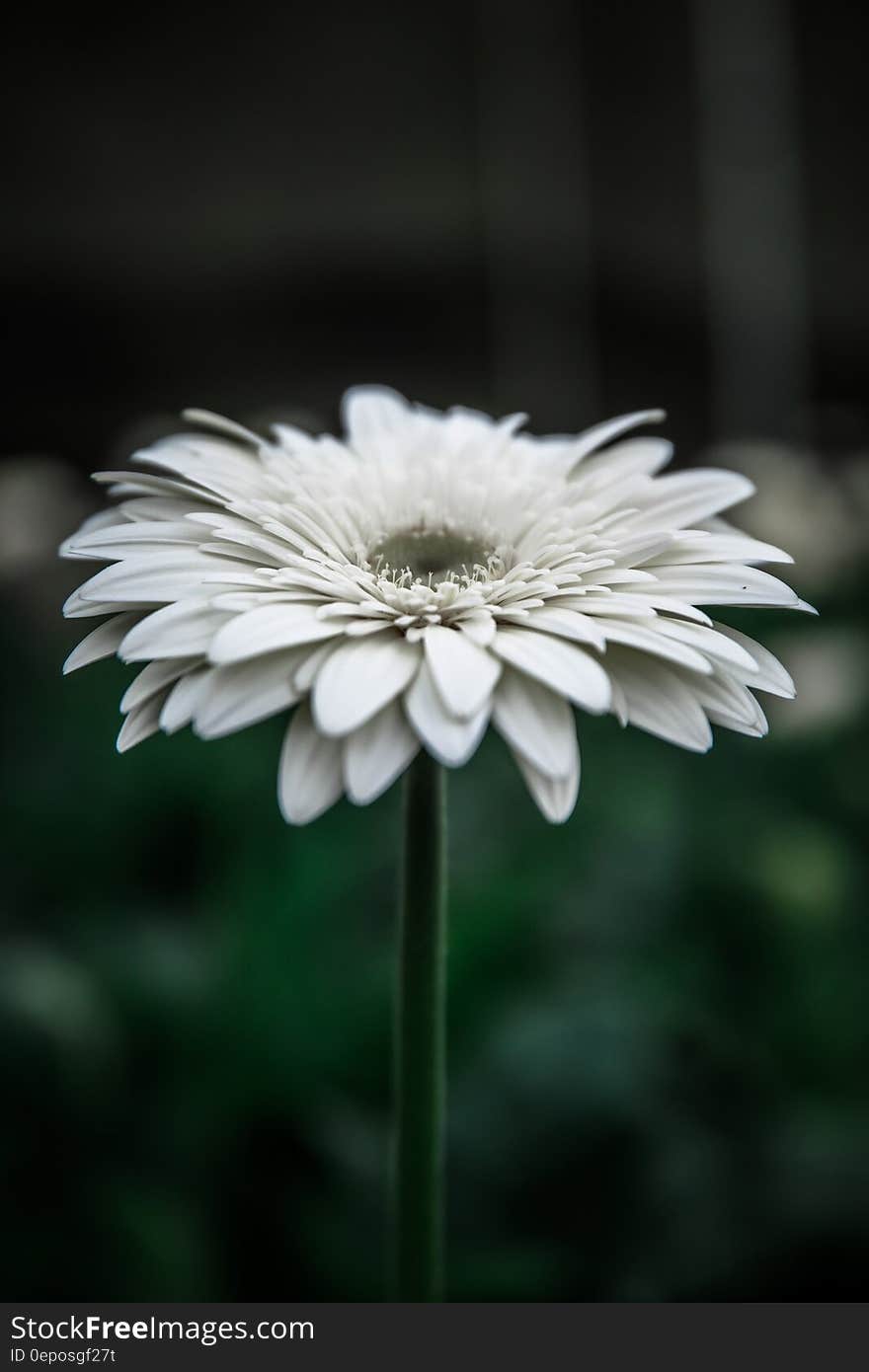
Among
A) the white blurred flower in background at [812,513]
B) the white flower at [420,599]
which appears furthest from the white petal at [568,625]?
the white blurred flower in background at [812,513]

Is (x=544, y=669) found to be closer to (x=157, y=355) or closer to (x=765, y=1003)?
(x=765, y=1003)

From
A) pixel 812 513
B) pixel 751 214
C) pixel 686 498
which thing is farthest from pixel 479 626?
pixel 751 214

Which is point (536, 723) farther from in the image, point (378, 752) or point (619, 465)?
point (619, 465)

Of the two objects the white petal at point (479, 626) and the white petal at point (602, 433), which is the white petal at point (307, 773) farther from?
the white petal at point (602, 433)

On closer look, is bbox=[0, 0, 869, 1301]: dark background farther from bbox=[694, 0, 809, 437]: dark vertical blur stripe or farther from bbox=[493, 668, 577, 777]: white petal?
bbox=[694, 0, 809, 437]: dark vertical blur stripe

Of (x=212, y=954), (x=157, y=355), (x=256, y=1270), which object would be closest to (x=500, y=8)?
(x=157, y=355)

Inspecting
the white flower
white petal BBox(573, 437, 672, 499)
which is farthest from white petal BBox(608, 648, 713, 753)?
white petal BBox(573, 437, 672, 499)

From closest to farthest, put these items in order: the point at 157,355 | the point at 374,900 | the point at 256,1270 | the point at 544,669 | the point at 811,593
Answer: the point at 544,669, the point at 256,1270, the point at 374,900, the point at 811,593, the point at 157,355
